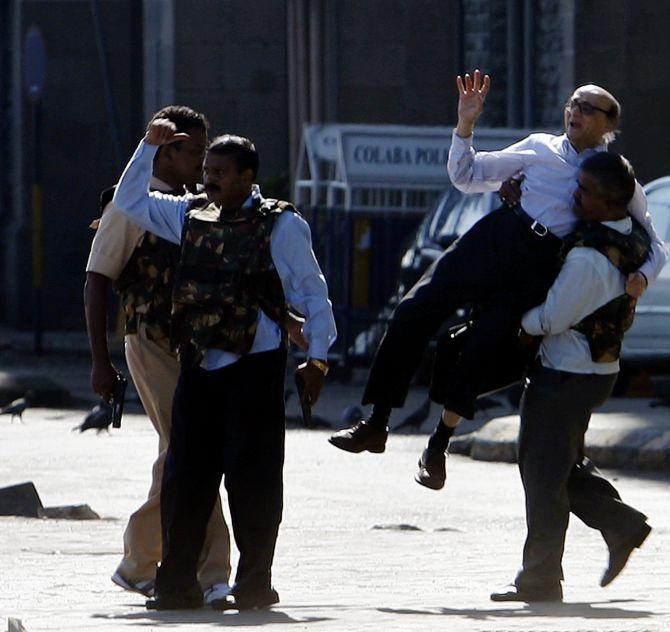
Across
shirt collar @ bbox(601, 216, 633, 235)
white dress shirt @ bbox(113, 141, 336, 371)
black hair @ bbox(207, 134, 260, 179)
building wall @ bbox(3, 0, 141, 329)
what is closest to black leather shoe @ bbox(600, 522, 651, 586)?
shirt collar @ bbox(601, 216, 633, 235)

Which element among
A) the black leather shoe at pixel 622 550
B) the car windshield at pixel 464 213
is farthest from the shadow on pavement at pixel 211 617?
the car windshield at pixel 464 213

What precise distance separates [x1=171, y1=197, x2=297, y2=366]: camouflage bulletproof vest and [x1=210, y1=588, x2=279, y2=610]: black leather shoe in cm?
76

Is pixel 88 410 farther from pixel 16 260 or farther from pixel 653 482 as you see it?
pixel 16 260

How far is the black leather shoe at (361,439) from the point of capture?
7.84m

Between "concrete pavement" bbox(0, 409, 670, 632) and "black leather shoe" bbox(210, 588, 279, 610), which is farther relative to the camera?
"black leather shoe" bbox(210, 588, 279, 610)

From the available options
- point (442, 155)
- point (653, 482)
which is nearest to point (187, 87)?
point (442, 155)

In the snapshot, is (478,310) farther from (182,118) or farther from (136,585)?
(136,585)

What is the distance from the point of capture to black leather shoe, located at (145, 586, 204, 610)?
7430 mm

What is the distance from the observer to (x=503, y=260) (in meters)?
7.62

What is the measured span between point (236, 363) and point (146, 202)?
638 mm

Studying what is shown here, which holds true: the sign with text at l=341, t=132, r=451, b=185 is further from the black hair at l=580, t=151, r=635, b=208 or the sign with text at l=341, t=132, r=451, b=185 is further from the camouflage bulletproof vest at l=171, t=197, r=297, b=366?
the camouflage bulletproof vest at l=171, t=197, r=297, b=366

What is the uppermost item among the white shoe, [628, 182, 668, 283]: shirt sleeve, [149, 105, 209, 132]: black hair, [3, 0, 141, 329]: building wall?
[149, 105, 209, 132]: black hair

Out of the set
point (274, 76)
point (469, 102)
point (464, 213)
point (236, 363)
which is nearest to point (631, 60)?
point (274, 76)

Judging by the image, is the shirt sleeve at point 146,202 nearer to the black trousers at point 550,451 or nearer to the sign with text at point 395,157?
the black trousers at point 550,451
